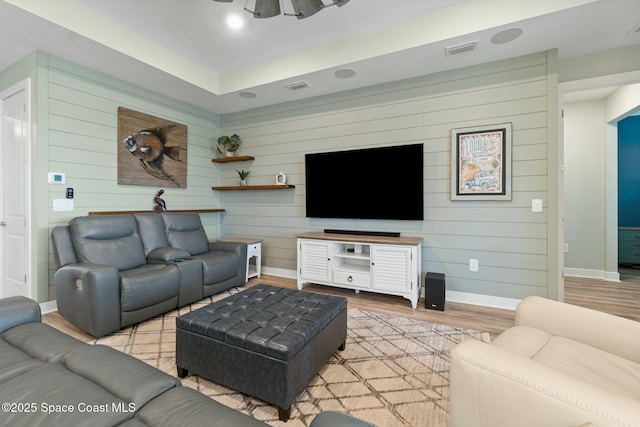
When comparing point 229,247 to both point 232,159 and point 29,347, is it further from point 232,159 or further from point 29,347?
point 29,347

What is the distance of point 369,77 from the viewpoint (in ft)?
11.3

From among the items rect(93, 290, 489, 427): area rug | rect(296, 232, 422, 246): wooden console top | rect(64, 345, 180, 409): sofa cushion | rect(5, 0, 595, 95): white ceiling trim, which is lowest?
rect(93, 290, 489, 427): area rug

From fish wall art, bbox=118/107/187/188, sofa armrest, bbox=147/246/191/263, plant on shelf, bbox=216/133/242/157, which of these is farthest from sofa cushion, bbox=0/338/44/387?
plant on shelf, bbox=216/133/242/157

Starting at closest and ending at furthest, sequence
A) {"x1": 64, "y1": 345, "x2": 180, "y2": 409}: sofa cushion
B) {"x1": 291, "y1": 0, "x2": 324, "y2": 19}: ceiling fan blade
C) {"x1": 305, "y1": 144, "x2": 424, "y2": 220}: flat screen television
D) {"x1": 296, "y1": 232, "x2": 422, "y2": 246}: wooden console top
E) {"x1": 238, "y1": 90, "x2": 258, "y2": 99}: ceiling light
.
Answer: {"x1": 64, "y1": 345, "x2": 180, "y2": 409}: sofa cushion
{"x1": 291, "y1": 0, "x2": 324, "y2": 19}: ceiling fan blade
{"x1": 296, "y1": 232, "x2": 422, "y2": 246}: wooden console top
{"x1": 305, "y1": 144, "x2": 424, "y2": 220}: flat screen television
{"x1": 238, "y1": 90, "x2": 258, "y2": 99}: ceiling light

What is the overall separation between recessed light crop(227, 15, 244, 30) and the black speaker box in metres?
3.26

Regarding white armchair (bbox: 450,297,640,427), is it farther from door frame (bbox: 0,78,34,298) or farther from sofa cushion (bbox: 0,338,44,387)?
door frame (bbox: 0,78,34,298)

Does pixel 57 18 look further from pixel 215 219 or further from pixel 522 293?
pixel 522 293

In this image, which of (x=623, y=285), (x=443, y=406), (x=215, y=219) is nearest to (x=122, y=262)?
(x=215, y=219)

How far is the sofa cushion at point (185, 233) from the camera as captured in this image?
3559mm

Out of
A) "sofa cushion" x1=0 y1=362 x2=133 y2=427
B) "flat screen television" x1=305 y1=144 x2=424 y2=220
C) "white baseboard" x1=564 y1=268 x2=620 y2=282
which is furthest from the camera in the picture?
"white baseboard" x1=564 y1=268 x2=620 y2=282

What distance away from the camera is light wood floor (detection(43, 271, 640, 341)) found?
269 centimetres

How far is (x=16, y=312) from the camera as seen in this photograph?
1.44m

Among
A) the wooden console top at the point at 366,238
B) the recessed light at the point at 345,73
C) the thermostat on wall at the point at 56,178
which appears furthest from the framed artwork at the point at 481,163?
the thermostat on wall at the point at 56,178

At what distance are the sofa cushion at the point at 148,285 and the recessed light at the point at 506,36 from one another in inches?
149
